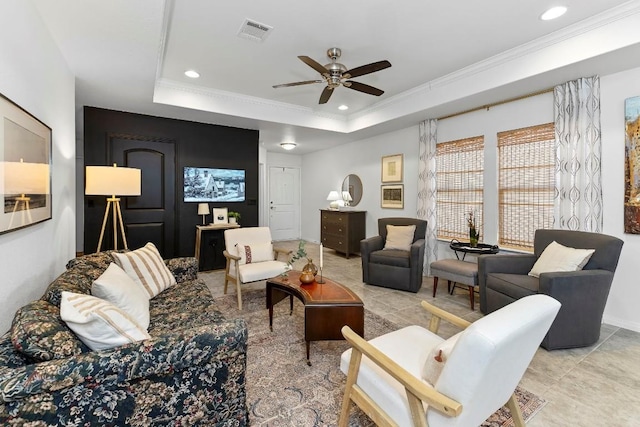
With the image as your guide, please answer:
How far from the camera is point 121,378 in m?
1.13

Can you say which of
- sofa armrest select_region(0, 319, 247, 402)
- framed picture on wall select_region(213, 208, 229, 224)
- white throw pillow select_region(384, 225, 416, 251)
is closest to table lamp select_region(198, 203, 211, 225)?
framed picture on wall select_region(213, 208, 229, 224)

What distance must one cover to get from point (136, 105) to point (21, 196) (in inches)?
113

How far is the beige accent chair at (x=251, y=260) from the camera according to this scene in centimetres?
330

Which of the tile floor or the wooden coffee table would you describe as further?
the wooden coffee table

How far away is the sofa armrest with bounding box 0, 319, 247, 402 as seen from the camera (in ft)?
3.29

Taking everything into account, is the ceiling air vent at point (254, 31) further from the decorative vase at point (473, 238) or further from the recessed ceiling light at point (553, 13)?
the decorative vase at point (473, 238)

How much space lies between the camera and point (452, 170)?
Result: 4.54 meters

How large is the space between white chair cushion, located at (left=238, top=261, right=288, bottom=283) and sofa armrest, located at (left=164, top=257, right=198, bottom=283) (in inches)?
20.7

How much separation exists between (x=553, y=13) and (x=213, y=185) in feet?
15.4

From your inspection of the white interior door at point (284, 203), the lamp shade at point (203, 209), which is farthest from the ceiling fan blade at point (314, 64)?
the white interior door at point (284, 203)

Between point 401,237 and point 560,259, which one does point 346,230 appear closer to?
point 401,237

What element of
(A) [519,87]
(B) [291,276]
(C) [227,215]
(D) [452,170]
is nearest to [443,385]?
(B) [291,276]

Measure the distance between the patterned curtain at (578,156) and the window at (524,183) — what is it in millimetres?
186

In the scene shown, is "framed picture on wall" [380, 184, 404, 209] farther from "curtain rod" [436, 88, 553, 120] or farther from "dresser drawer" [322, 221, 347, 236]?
"curtain rod" [436, 88, 553, 120]
